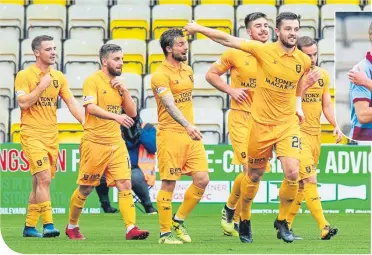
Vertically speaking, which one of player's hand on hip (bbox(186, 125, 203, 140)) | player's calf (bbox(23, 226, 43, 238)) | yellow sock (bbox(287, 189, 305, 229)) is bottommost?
player's calf (bbox(23, 226, 43, 238))

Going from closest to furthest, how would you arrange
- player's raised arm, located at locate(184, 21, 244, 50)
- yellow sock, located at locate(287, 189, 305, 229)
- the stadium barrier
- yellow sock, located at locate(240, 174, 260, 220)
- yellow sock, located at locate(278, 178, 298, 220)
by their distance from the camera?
player's raised arm, located at locate(184, 21, 244, 50), yellow sock, located at locate(278, 178, 298, 220), yellow sock, located at locate(240, 174, 260, 220), yellow sock, located at locate(287, 189, 305, 229), the stadium barrier

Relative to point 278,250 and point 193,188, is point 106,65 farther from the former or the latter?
point 278,250

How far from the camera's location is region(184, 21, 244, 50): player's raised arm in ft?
36.5

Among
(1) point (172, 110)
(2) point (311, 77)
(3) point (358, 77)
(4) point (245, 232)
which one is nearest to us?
(3) point (358, 77)

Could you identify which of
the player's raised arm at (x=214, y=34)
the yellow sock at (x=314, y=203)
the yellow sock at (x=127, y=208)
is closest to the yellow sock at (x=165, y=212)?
the yellow sock at (x=127, y=208)

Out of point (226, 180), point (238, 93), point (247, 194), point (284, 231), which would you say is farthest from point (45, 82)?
point (226, 180)

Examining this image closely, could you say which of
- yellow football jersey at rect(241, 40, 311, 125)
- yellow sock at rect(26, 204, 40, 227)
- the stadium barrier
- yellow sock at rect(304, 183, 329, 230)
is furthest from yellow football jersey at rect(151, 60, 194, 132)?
the stadium barrier

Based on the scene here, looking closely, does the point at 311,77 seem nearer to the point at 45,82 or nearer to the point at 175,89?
the point at 175,89

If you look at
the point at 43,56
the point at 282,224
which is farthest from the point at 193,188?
the point at 43,56

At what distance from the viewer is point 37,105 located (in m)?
13.0

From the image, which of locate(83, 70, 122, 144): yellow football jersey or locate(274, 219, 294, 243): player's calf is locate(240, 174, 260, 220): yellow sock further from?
locate(83, 70, 122, 144): yellow football jersey

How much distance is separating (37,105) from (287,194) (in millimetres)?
2901

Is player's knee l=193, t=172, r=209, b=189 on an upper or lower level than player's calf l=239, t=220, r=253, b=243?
upper

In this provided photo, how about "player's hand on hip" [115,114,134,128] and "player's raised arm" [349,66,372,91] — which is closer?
"player's raised arm" [349,66,372,91]
